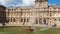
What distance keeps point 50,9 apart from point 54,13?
154 inches

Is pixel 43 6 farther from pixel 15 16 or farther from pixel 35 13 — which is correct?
pixel 15 16

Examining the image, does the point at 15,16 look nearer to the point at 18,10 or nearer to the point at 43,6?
the point at 18,10

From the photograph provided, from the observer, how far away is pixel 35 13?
14388 centimetres

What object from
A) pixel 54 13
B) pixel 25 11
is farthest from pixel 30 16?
pixel 54 13

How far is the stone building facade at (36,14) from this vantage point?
140788mm

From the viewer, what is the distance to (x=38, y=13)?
143375 millimetres

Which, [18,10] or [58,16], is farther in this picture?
[18,10]

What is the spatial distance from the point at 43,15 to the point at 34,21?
9678 millimetres

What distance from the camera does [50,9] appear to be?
146 m

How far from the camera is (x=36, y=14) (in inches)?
5640

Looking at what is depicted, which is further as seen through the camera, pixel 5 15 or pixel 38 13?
pixel 5 15

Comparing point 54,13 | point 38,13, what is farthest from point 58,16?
point 38,13

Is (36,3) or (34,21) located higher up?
(36,3)

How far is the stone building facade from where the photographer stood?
462 feet
